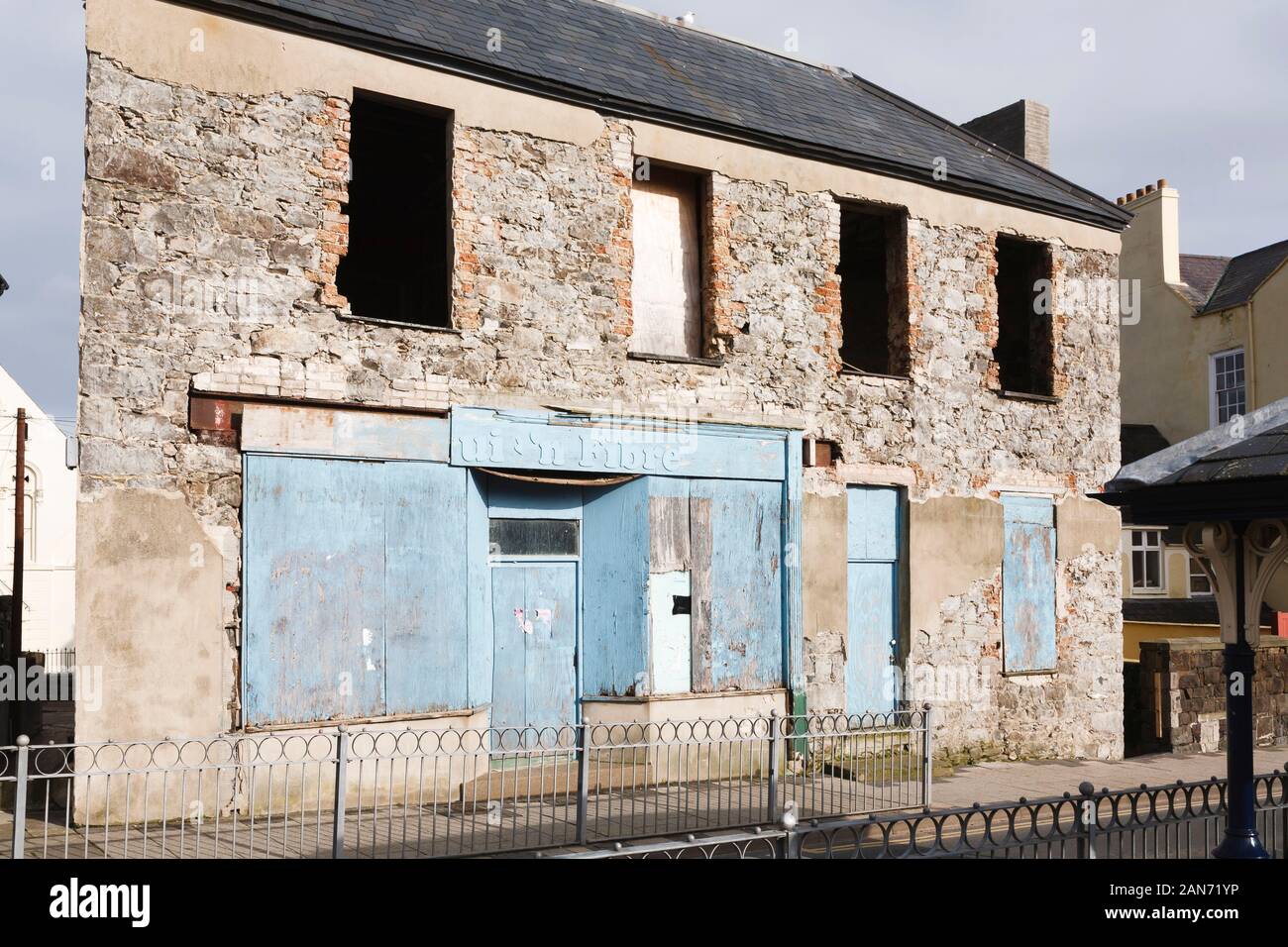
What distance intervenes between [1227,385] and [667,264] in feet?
59.2

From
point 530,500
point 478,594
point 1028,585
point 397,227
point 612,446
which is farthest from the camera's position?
point 397,227

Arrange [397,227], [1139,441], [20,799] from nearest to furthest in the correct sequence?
[20,799] → [397,227] → [1139,441]

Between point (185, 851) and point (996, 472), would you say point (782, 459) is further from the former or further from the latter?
point (185, 851)

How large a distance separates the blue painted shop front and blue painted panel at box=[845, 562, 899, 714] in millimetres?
1006

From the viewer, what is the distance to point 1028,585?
14977 mm

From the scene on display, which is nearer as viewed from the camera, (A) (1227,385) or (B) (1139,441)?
(A) (1227,385)

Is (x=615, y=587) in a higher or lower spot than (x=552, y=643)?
higher

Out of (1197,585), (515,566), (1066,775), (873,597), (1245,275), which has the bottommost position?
(1066,775)

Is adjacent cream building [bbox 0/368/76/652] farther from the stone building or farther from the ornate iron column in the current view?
the ornate iron column

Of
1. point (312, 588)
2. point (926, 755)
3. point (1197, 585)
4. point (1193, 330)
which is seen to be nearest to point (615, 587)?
point (312, 588)

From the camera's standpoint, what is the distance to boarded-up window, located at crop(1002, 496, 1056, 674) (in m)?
14.8

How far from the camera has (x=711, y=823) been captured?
971 centimetres

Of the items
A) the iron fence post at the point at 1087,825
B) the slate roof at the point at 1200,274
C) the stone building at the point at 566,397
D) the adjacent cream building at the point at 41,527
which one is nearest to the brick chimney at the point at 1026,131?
the stone building at the point at 566,397

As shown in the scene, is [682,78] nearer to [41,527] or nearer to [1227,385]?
[1227,385]
